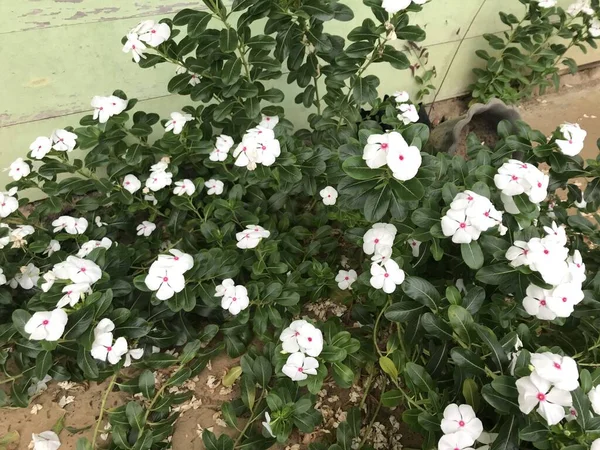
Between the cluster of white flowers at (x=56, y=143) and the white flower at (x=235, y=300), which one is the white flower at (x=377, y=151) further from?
the cluster of white flowers at (x=56, y=143)

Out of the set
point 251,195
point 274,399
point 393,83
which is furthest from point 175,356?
point 393,83

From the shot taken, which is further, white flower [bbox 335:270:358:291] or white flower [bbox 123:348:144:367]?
white flower [bbox 335:270:358:291]

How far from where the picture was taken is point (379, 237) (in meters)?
1.31

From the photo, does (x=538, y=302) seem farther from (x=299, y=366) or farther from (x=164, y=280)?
(x=164, y=280)

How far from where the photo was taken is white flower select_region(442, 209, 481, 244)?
1.07 metres

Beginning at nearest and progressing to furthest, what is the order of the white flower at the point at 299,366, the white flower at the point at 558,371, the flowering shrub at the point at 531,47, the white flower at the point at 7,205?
the white flower at the point at 558,371 → the white flower at the point at 299,366 → the white flower at the point at 7,205 → the flowering shrub at the point at 531,47

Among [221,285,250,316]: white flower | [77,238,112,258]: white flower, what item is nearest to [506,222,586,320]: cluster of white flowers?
[221,285,250,316]: white flower

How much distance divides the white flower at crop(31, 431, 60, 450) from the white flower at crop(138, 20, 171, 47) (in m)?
1.29

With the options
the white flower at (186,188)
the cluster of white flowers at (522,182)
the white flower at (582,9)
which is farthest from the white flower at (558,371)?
the white flower at (582,9)

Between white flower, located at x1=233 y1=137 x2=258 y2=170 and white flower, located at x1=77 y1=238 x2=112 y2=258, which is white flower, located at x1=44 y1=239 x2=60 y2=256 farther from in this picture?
white flower, located at x1=233 y1=137 x2=258 y2=170

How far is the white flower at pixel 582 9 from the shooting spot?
2.36 meters

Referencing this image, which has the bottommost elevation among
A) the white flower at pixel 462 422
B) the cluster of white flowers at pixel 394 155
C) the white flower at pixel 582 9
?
the white flower at pixel 462 422

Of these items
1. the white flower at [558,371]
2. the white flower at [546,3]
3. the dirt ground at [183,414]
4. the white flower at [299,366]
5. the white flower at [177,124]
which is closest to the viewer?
the white flower at [558,371]

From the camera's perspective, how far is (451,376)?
1287mm
